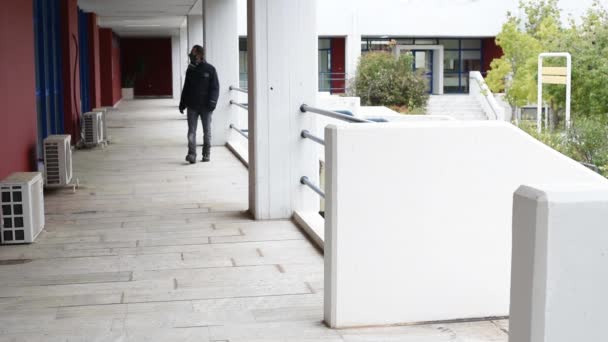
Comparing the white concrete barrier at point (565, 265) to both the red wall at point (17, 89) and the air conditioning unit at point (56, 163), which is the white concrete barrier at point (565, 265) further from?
the air conditioning unit at point (56, 163)

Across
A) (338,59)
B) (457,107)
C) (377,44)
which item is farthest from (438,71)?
(338,59)

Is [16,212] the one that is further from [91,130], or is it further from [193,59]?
[91,130]

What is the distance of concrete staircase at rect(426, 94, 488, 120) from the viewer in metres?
37.6

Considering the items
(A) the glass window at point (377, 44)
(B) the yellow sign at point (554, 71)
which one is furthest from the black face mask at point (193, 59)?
(A) the glass window at point (377, 44)

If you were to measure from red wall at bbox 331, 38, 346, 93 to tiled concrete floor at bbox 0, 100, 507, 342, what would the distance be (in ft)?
103

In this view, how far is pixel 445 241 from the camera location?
4.26m

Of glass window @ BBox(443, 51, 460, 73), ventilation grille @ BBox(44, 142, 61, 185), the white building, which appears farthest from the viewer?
glass window @ BBox(443, 51, 460, 73)

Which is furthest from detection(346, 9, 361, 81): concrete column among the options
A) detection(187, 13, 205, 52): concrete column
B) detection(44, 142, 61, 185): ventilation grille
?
detection(44, 142, 61, 185): ventilation grille

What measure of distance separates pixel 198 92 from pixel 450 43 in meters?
32.7

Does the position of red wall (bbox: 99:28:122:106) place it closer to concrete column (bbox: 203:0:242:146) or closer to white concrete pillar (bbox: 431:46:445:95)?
concrete column (bbox: 203:0:242:146)

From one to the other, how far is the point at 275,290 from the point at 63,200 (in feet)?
13.2

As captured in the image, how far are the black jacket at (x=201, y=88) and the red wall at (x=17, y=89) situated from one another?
2.32 m

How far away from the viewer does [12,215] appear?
620 centimetres

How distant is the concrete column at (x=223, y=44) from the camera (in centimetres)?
1319
